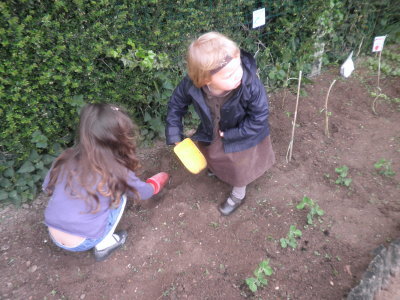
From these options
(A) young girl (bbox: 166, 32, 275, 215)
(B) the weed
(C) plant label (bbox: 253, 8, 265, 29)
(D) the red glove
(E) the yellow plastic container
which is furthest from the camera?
(C) plant label (bbox: 253, 8, 265, 29)

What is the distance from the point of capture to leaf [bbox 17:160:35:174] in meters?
2.20

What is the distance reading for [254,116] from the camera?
192 centimetres

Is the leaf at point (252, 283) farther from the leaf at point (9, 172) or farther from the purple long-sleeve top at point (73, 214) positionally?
the leaf at point (9, 172)

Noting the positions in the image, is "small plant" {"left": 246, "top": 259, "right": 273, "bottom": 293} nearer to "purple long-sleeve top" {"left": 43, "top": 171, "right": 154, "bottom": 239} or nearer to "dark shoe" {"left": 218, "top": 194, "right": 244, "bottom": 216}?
"dark shoe" {"left": 218, "top": 194, "right": 244, "bottom": 216}

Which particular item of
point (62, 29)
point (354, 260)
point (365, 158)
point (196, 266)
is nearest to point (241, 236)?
point (196, 266)

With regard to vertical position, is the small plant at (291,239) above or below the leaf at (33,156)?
below

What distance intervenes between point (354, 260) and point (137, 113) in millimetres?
2111

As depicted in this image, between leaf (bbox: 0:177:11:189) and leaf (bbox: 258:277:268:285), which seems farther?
leaf (bbox: 0:177:11:189)

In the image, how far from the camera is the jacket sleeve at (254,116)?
1876 mm

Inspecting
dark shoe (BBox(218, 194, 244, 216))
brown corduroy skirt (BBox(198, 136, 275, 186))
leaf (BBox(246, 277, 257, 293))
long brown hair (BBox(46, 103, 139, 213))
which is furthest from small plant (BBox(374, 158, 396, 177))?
long brown hair (BBox(46, 103, 139, 213))

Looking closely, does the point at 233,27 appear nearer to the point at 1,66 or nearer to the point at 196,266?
the point at 1,66

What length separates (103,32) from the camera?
7.20 ft

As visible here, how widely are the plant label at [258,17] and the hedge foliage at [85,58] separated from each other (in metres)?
0.10

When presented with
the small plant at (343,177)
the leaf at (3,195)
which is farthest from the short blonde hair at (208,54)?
the leaf at (3,195)
